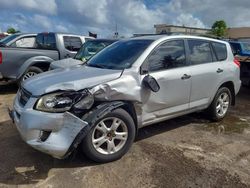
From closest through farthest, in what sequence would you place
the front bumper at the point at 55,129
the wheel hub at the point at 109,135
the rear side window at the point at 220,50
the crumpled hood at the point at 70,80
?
the front bumper at the point at 55,129 → the crumpled hood at the point at 70,80 → the wheel hub at the point at 109,135 → the rear side window at the point at 220,50

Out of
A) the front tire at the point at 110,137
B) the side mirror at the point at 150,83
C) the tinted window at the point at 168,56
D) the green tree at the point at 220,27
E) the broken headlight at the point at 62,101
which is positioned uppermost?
the green tree at the point at 220,27

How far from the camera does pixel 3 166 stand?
3580 millimetres

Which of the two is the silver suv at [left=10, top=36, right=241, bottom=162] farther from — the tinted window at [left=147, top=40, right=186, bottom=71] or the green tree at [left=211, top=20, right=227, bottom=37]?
the green tree at [left=211, top=20, right=227, bottom=37]

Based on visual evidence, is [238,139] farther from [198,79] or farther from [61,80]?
[61,80]

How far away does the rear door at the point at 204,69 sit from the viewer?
4754 mm

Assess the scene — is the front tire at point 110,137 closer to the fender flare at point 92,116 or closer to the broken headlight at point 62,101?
the fender flare at point 92,116

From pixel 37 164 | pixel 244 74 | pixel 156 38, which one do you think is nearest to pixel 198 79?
pixel 156 38

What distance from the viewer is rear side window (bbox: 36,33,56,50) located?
8.61 meters

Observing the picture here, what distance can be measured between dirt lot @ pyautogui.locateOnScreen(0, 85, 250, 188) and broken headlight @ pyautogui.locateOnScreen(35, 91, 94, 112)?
32.0 inches

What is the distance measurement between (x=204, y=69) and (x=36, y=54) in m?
5.12

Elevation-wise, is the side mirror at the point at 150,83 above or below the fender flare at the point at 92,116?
above

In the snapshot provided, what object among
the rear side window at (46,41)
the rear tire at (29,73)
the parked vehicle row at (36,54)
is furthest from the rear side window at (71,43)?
the rear tire at (29,73)

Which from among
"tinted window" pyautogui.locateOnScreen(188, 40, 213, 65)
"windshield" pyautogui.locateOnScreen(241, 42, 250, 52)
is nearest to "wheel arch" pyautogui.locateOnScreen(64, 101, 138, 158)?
"tinted window" pyautogui.locateOnScreen(188, 40, 213, 65)

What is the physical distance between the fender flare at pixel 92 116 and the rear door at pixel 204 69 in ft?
5.60
